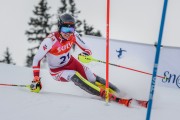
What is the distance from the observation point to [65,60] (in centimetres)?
688

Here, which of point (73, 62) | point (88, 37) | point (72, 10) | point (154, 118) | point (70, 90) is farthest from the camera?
point (72, 10)

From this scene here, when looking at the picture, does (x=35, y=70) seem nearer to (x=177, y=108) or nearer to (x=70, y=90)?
(x=70, y=90)

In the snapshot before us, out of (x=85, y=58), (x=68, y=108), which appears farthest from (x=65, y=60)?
(x=68, y=108)

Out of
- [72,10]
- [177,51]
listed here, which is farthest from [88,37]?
[72,10]

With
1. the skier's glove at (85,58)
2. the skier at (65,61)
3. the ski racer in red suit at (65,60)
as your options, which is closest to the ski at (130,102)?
the skier at (65,61)

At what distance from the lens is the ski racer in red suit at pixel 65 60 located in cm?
634

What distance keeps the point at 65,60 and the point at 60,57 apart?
6.0 inches

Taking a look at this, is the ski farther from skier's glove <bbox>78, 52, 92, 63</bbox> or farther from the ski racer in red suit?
skier's glove <bbox>78, 52, 92, 63</bbox>

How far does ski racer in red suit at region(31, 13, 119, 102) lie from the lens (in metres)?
6.34

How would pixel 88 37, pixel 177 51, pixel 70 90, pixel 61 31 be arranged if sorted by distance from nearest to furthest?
1. pixel 61 31
2. pixel 70 90
3. pixel 177 51
4. pixel 88 37

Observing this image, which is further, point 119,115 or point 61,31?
point 61,31

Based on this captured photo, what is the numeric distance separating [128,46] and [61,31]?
358 cm

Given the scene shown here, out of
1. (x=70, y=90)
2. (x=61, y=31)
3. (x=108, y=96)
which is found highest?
(x=61, y=31)

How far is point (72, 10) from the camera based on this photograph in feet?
110
